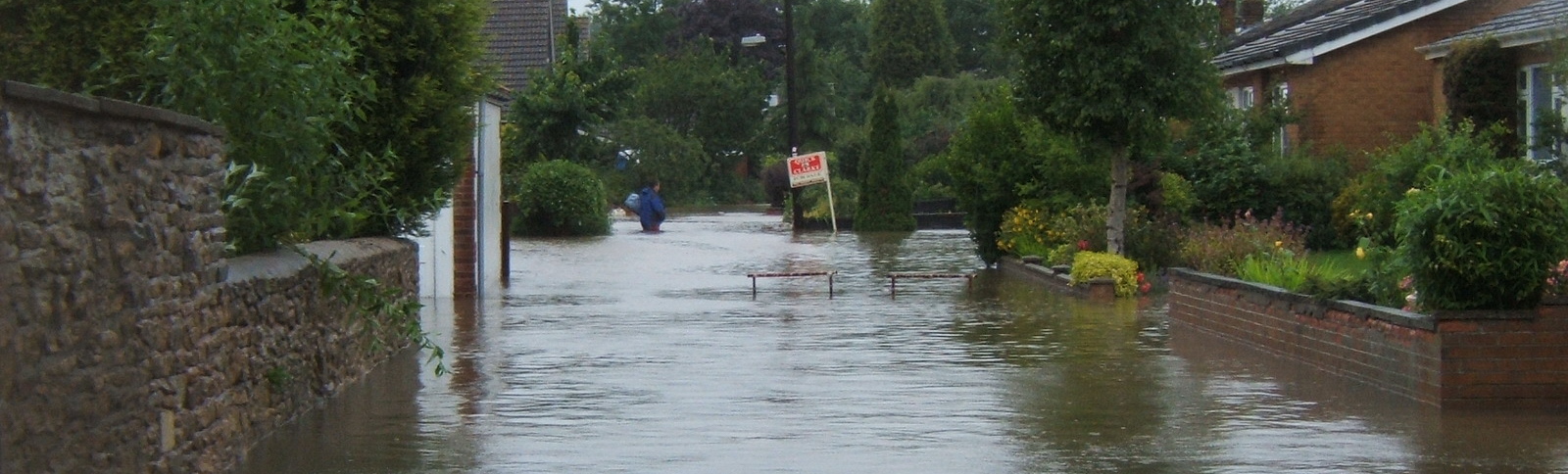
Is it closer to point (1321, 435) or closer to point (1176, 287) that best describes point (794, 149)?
point (1176, 287)

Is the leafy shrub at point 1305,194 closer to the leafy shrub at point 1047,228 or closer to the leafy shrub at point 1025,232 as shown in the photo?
the leafy shrub at point 1047,228

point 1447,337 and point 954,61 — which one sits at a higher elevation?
point 954,61

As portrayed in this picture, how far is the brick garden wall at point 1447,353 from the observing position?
1075 cm

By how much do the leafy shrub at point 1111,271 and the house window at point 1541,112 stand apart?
206 inches

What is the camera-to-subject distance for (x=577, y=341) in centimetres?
1585

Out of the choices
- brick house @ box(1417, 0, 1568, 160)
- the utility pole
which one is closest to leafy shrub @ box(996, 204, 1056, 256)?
brick house @ box(1417, 0, 1568, 160)

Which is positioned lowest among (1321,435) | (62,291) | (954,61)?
(1321,435)

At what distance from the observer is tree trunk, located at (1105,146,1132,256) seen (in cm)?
2230

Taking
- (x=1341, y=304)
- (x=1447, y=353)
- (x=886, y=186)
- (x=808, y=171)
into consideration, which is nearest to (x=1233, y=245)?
(x=1341, y=304)

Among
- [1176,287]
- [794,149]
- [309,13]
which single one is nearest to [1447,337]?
[1176,287]

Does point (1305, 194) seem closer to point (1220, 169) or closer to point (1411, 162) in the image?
point (1220, 169)

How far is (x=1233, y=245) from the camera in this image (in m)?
18.4

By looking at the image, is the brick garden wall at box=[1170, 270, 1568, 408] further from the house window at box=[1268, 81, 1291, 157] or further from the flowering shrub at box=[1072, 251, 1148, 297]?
the house window at box=[1268, 81, 1291, 157]

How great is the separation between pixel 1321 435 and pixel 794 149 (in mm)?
39259
